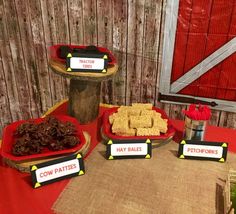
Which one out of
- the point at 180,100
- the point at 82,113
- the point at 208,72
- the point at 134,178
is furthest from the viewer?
the point at 180,100

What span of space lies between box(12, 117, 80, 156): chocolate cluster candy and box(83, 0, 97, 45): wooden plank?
937 millimetres

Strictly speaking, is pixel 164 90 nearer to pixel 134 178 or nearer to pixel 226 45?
pixel 226 45

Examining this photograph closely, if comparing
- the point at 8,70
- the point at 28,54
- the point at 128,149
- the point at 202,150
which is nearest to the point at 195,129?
the point at 202,150

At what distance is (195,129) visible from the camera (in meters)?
1.36

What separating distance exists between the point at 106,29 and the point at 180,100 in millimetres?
748

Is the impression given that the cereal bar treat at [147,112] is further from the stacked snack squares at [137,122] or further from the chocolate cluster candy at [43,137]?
the chocolate cluster candy at [43,137]

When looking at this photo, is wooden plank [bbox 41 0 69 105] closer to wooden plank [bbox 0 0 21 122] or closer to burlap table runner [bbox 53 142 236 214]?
wooden plank [bbox 0 0 21 122]

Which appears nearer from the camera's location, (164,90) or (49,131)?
(49,131)

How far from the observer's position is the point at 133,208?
1071 mm

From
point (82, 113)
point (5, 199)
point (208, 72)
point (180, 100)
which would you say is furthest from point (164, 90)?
point (5, 199)

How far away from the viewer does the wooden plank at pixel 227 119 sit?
2.06 metres

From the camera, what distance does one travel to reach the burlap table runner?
108 cm

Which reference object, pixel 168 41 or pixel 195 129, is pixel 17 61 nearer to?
pixel 168 41

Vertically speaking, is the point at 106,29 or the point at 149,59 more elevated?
the point at 106,29
